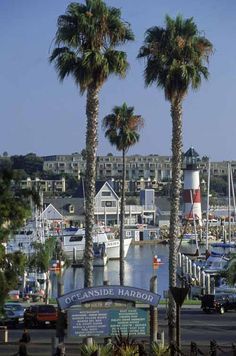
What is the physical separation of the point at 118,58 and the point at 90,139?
320 cm

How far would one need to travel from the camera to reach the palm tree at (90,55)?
30206 millimetres

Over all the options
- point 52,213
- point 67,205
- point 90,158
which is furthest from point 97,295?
point 67,205

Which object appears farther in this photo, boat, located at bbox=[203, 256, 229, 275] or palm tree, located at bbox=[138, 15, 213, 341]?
boat, located at bbox=[203, 256, 229, 275]

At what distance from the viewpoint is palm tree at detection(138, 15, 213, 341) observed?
32.6 meters

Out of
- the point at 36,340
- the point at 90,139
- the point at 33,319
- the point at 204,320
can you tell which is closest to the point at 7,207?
the point at 90,139

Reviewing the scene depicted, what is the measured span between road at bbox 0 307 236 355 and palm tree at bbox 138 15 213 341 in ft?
9.09

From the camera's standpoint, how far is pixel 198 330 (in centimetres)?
3559

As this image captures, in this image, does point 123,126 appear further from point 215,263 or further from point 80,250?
point 80,250

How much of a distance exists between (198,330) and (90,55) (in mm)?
13198

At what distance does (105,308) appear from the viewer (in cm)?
2570

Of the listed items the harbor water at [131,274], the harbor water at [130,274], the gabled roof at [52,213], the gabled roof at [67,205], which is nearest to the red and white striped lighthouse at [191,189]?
the harbor water at [131,274]

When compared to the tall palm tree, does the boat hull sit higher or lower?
lower

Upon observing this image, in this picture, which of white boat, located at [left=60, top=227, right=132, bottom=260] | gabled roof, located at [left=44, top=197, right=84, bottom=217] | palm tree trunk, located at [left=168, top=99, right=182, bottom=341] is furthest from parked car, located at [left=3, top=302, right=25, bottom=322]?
gabled roof, located at [left=44, top=197, right=84, bottom=217]

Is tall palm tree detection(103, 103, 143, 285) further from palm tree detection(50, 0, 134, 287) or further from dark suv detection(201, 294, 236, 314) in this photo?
palm tree detection(50, 0, 134, 287)
